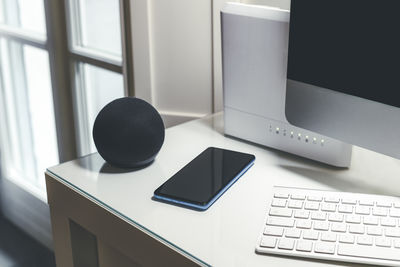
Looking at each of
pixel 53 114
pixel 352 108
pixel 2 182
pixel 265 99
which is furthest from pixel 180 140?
pixel 2 182

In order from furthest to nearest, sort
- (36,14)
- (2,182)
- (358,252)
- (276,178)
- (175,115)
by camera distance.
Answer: (2,182), (36,14), (175,115), (276,178), (358,252)

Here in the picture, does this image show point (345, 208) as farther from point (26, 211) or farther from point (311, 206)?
point (26, 211)

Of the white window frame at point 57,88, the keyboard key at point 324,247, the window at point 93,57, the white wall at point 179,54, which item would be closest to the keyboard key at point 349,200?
the keyboard key at point 324,247

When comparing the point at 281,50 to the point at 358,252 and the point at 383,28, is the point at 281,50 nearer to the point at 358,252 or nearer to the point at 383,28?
the point at 383,28

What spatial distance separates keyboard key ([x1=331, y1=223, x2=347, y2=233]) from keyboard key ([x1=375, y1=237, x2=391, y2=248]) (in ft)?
0.14

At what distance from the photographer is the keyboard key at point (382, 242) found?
2.34 ft

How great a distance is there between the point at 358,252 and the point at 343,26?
0.32 meters

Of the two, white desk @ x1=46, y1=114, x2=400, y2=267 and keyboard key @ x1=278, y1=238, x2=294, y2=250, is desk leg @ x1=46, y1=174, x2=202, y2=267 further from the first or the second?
keyboard key @ x1=278, y1=238, x2=294, y2=250

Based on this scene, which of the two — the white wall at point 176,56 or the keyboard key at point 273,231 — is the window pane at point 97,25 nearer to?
the white wall at point 176,56

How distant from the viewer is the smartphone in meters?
0.84

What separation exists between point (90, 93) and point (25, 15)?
0.43 metres

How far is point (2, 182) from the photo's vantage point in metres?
2.22

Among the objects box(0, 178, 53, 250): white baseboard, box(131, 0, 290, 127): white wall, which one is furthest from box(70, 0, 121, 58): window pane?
box(0, 178, 53, 250): white baseboard

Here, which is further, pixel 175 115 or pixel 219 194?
pixel 175 115
